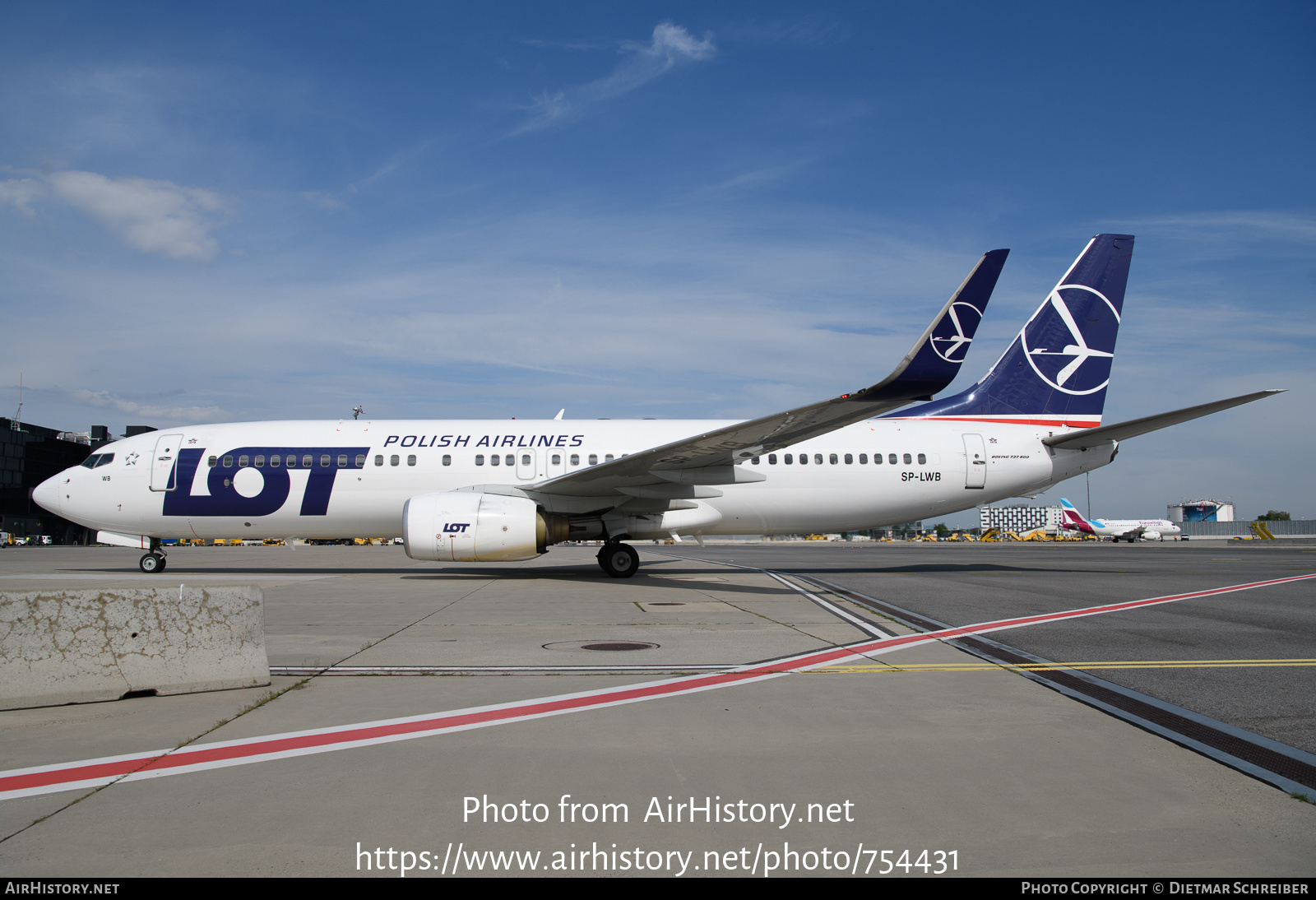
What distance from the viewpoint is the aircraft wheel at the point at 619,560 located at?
16516 millimetres

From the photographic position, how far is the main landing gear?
57.4 ft

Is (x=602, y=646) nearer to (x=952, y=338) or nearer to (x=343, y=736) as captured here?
(x=343, y=736)

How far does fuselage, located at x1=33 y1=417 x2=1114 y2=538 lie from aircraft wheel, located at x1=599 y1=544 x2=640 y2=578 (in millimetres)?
1464

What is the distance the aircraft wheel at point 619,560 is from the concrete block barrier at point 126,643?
10939mm

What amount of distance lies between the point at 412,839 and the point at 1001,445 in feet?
58.1

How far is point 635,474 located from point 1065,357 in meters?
11.4

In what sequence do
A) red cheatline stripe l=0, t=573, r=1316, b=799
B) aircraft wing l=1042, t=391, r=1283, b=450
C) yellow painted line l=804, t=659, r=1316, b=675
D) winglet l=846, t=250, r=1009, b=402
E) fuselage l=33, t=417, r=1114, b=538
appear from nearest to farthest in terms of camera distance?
red cheatline stripe l=0, t=573, r=1316, b=799, yellow painted line l=804, t=659, r=1316, b=675, winglet l=846, t=250, r=1009, b=402, aircraft wing l=1042, t=391, r=1283, b=450, fuselage l=33, t=417, r=1114, b=538

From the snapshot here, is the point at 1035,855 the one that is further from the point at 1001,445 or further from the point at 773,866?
the point at 1001,445

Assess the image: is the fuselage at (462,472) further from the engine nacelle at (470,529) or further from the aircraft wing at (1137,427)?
the engine nacelle at (470,529)

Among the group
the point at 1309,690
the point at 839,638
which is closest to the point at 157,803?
the point at 839,638

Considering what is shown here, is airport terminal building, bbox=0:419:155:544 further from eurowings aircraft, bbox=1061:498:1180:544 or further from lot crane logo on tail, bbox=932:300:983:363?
eurowings aircraft, bbox=1061:498:1180:544

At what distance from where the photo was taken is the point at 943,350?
37.6 feet

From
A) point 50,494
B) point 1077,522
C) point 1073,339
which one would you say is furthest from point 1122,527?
point 50,494

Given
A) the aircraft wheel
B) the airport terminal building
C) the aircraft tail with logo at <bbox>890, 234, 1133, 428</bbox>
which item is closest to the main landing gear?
the aircraft wheel
